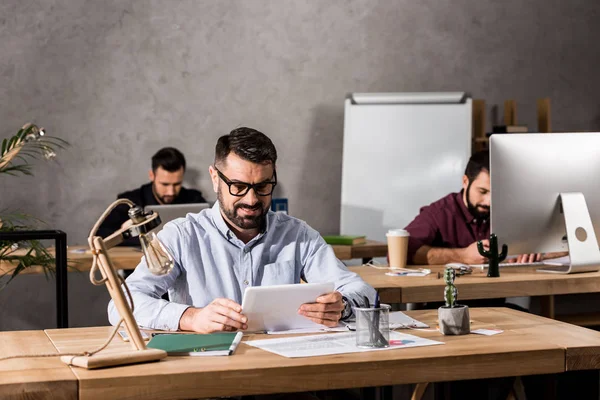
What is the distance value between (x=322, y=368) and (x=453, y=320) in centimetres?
47

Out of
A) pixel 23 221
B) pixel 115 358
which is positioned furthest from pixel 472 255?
pixel 23 221

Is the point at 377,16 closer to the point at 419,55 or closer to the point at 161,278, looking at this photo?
the point at 419,55

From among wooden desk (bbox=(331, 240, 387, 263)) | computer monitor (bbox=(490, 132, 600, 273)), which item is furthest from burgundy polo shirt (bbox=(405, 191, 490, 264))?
wooden desk (bbox=(331, 240, 387, 263))

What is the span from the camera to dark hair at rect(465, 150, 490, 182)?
348 centimetres

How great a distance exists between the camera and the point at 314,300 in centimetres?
217

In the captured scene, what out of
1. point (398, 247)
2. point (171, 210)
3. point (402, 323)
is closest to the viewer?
point (402, 323)

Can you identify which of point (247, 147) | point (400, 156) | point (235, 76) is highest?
point (235, 76)

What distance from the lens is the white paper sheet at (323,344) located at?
192 cm

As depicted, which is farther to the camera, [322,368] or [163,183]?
[163,183]

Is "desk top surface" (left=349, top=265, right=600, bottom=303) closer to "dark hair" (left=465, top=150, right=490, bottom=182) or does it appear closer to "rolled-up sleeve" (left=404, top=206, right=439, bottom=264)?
"rolled-up sleeve" (left=404, top=206, right=439, bottom=264)

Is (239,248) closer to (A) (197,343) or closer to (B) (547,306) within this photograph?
(A) (197,343)

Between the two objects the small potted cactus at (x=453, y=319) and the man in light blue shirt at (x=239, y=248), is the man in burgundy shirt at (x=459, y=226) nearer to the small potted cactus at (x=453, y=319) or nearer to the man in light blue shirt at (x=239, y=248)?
the man in light blue shirt at (x=239, y=248)

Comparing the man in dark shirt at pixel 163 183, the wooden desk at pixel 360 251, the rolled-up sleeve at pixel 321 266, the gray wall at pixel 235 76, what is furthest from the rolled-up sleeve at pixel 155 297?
the gray wall at pixel 235 76

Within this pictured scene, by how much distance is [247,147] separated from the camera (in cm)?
242
